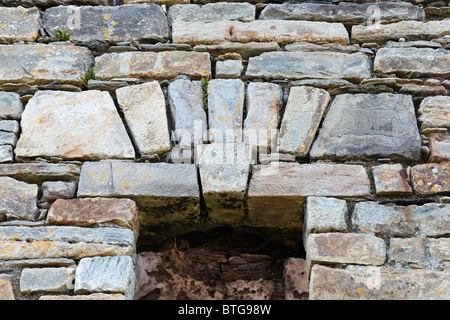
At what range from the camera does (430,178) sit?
282 cm

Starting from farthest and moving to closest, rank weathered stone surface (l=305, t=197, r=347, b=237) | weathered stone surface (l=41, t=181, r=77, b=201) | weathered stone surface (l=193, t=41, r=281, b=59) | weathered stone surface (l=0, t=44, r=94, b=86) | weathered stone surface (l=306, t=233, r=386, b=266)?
weathered stone surface (l=193, t=41, r=281, b=59)
weathered stone surface (l=0, t=44, r=94, b=86)
weathered stone surface (l=41, t=181, r=77, b=201)
weathered stone surface (l=305, t=197, r=347, b=237)
weathered stone surface (l=306, t=233, r=386, b=266)

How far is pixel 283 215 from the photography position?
2.94 metres

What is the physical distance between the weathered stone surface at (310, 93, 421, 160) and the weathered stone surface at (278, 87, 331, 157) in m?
0.04

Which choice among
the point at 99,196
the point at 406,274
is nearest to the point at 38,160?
the point at 99,196

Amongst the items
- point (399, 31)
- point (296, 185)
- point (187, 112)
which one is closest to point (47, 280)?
point (187, 112)

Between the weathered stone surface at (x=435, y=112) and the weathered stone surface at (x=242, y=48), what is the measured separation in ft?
2.74

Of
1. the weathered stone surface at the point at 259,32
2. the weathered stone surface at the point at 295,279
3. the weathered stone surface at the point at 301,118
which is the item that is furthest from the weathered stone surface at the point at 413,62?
the weathered stone surface at the point at 295,279

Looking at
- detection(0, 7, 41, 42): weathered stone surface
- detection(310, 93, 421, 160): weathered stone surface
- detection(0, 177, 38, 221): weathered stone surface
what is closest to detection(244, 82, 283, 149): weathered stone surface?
detection(310, 93, 421, 160): weathered stone surface

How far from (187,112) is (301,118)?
56 centimetres

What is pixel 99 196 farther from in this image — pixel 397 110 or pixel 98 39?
pixel 397 110

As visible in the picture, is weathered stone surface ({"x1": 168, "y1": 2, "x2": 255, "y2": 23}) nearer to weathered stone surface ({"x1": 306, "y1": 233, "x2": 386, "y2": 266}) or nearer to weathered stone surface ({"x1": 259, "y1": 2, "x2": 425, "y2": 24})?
weathered stone surface ({"x1": 259, "y1": 2, "x2": 425, "y2": 24})

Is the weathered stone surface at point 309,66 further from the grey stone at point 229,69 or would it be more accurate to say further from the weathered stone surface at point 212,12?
the weathered stone surface at point 212,12

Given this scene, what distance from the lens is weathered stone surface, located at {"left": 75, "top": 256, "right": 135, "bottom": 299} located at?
250cm

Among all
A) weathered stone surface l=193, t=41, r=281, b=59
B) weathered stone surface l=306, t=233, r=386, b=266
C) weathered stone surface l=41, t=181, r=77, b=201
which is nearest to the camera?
weathered stone surface l=306, t=233, r=386, b=266
